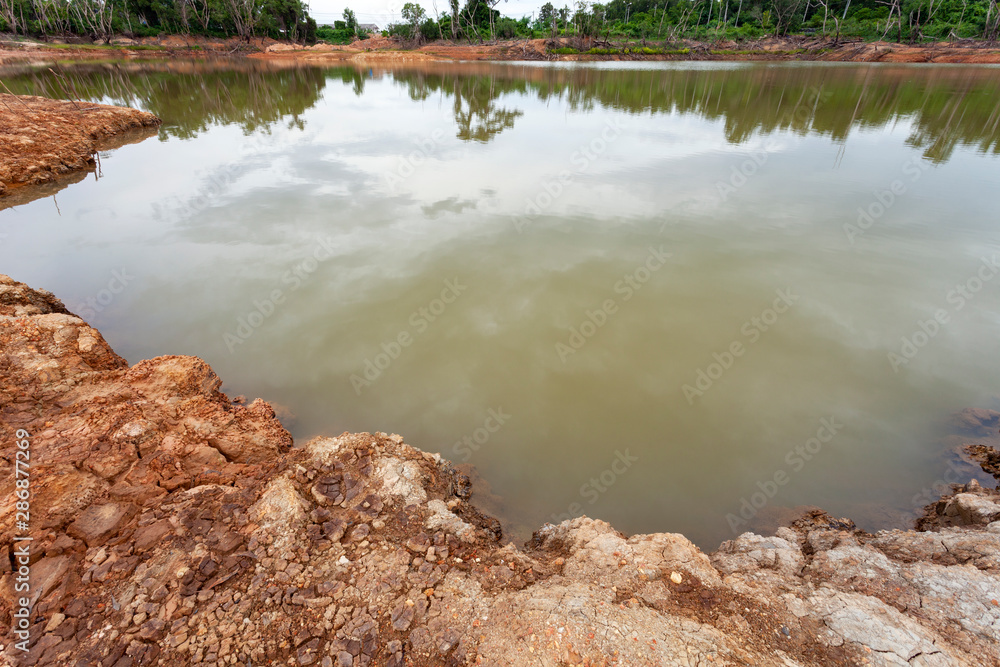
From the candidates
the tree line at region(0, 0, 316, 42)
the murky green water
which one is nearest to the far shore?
the tree line at region(0, 0, 316, 42)

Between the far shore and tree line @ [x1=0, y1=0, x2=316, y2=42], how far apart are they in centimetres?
229

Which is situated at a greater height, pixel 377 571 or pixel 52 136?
pixel 52 136

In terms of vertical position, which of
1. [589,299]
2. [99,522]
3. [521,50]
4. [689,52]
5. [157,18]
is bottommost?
[589,299]

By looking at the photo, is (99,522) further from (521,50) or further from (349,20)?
(349,20)

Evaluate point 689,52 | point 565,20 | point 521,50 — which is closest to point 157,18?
point 521,50

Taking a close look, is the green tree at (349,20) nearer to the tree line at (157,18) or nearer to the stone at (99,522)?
the tree line at (157,18)

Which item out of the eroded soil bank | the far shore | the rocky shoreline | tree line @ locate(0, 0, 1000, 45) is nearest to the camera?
the rocky shoreline

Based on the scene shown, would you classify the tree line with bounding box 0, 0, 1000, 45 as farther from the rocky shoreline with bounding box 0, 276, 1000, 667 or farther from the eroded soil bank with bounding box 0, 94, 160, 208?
the rocky shoreline with bounding box 0, 276, 1000, 667

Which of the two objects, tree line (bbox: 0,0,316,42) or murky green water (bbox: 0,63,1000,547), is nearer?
murky green water (bbox: 0,63,1000,547)

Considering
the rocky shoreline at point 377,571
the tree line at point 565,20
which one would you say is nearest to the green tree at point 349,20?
the tree line at point 565,20

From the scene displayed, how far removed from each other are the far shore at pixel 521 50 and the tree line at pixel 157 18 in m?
2.29

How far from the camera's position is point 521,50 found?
50.3 meters

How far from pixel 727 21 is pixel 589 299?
2724 inches

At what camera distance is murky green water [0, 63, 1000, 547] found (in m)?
4.13
